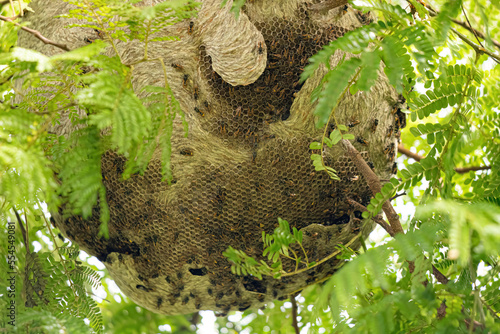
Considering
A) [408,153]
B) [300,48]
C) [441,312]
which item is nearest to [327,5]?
[300,48]

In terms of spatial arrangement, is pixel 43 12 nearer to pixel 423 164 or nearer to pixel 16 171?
pixel 16 171

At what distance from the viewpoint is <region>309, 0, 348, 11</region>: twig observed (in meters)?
1.33

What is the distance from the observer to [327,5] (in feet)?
4.45

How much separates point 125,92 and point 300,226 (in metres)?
0.90

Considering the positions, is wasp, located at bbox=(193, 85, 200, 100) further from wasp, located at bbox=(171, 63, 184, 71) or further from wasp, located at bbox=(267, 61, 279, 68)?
wasp, located at bbox=(267, 61, 279, 68)

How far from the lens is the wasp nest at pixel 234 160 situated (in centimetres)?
137

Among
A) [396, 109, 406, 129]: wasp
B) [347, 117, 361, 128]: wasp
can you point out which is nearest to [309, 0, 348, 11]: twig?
[347, 117, 361, 128]: wasp

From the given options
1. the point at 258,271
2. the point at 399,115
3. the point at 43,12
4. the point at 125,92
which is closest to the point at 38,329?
the point at 258,271

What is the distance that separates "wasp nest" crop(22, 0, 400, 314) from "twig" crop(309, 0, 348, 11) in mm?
31

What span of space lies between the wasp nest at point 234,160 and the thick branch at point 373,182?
102 mm

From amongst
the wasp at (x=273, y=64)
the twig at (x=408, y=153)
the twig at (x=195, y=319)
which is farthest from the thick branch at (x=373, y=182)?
the twig at (x=195, y=319)

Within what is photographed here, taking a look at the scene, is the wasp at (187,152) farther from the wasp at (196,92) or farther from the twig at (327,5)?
the twig at (327,5)

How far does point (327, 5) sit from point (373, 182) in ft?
2.01

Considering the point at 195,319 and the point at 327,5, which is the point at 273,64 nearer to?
the point at 327,5
